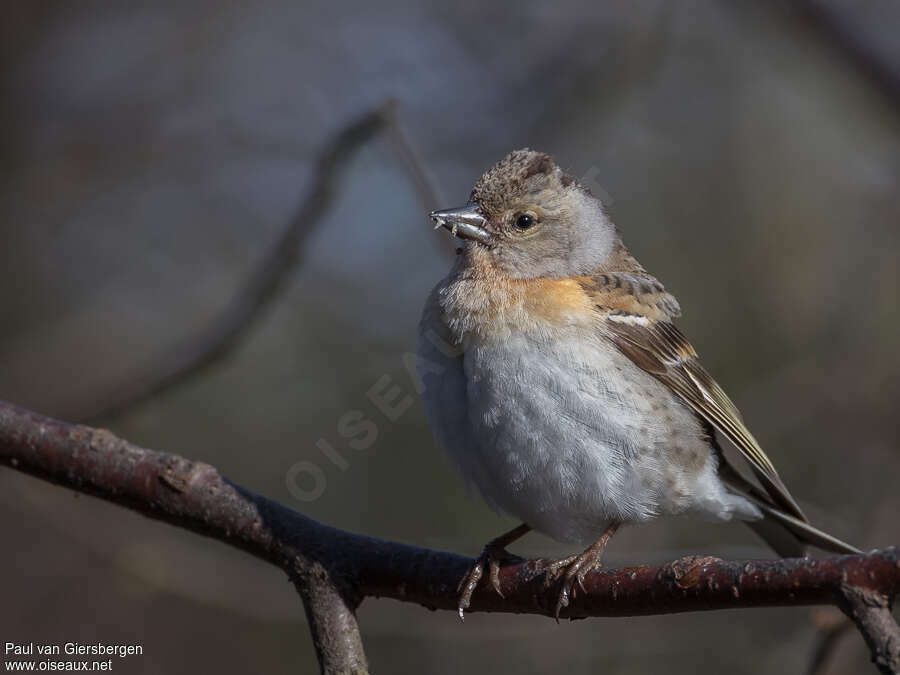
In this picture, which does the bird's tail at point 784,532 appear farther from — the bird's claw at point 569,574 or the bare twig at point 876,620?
the bare twig at point 876,620

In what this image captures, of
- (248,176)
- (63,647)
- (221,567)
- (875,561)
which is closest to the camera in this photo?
(875,561)

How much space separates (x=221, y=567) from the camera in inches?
265

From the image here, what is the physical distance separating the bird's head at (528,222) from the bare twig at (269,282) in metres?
0.32

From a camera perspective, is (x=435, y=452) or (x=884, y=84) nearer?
(x=884, y=84)

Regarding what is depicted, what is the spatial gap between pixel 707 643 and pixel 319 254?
425cm

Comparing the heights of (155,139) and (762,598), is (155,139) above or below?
above

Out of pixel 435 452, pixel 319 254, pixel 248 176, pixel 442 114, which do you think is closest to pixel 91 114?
pixel 248 176

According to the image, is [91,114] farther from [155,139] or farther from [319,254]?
[319,254]

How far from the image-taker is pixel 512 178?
5309mm

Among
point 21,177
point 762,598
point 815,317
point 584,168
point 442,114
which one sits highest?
point 21,177

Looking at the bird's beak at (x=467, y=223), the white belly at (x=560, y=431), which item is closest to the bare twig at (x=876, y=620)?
the white belly at (x=560, y=431)

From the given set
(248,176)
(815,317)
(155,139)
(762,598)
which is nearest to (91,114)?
(155,139)

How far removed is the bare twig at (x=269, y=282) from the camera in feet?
15.5

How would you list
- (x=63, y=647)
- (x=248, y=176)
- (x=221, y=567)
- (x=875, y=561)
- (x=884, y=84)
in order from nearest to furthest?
1. (x=875, y=561)
2. (x=884, y=84)
3. (x=221, y=567)
4. (x=63, y=647)
5. (x=248, y=176)
